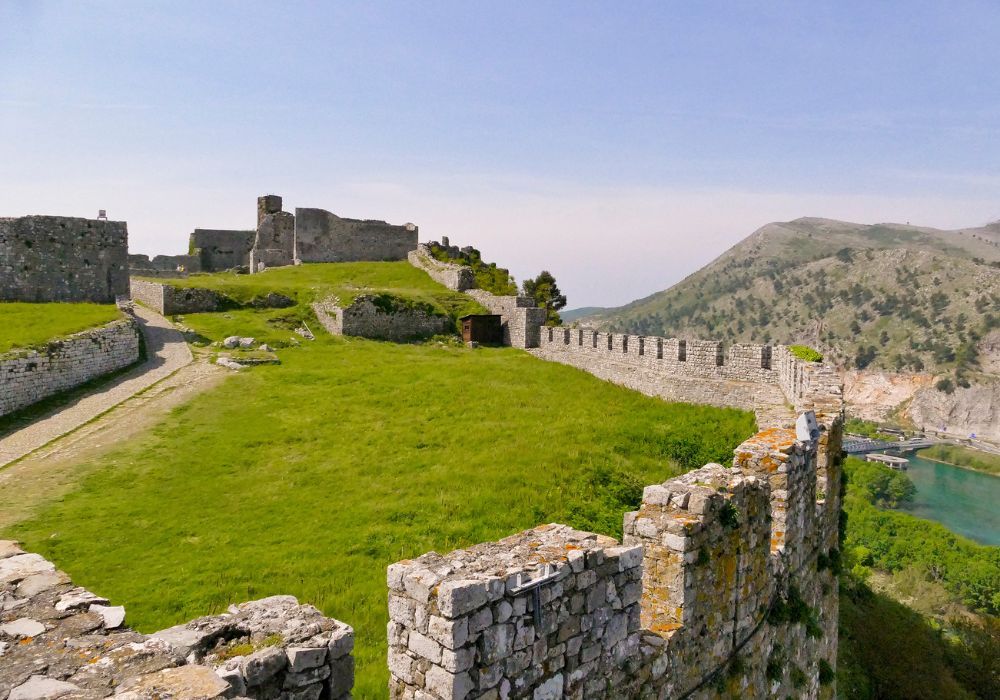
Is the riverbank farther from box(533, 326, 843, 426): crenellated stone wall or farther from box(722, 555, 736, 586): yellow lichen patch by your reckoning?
box(722, 555, 736, 586): yellow lichen patch

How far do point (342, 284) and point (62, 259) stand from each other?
1465cm

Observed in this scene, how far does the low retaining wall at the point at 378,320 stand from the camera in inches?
1168

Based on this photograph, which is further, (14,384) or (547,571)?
(14,384)

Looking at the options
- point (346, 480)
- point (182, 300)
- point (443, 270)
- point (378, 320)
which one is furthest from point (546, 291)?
point (346, 480)

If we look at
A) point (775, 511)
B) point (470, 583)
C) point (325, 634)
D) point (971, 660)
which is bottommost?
point (971, 660)

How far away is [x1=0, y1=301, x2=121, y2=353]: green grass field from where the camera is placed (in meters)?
18.7

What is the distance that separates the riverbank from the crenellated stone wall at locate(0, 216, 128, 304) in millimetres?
153501

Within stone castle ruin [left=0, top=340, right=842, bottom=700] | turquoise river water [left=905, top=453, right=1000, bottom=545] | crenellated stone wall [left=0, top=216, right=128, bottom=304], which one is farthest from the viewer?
turquoise river water [left=905, top=453, right=1000, bottom=545]

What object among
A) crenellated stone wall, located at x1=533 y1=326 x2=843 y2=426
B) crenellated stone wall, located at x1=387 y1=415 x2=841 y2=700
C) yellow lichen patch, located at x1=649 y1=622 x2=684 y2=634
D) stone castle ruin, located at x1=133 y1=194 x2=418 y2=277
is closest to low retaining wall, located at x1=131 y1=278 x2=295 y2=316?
crenellated stone wall, located at x1=533 y1=326 x2=843 y2=426

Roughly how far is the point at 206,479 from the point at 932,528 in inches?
3158

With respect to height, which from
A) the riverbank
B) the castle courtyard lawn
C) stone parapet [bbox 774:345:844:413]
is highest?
stone parapet [bbox 774:345:844:413]

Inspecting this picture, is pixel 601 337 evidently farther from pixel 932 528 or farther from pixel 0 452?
pixel 932 528

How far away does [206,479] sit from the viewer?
13234 millimetres

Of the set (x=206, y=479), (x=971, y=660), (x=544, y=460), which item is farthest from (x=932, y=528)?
(x=206, y=479)
